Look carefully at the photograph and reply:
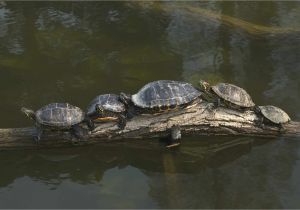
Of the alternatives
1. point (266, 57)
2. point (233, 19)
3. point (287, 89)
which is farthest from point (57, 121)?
point (233, 19)

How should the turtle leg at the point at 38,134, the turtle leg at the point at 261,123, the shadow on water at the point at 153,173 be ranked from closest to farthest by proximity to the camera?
the shadow on water at the point at 153,173
the turtle leg at the point at 38,134
the turtle leg at the point at 261,123

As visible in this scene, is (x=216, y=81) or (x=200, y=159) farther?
(x=216, y=81)

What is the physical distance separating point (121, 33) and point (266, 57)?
15.0 feet

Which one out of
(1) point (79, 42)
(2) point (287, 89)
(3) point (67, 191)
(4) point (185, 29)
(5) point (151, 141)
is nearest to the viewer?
(3) point (67, 191)

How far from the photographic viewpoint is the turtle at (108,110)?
7.96 metres

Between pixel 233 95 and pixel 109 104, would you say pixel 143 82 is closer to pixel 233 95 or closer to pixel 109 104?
pixel 109 104

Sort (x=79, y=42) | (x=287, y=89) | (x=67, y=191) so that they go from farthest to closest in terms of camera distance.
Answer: (x=79, y=42) < (x=287, y=89) < (x=67, y=191)

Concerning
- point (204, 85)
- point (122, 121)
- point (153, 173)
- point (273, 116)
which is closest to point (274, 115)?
point (273, 116)

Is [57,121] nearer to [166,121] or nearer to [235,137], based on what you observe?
[166,121]

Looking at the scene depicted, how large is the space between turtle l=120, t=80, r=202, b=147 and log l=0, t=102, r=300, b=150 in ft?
0.47

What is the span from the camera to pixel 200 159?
26.8 ft

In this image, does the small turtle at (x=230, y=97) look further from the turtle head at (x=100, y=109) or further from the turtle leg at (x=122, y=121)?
the turtle head at (x=100, y=109)

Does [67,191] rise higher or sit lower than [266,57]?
lower

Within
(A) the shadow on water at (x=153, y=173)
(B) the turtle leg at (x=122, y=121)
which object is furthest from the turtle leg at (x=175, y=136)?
(B) the turtle leg at (x=122, y=121)
